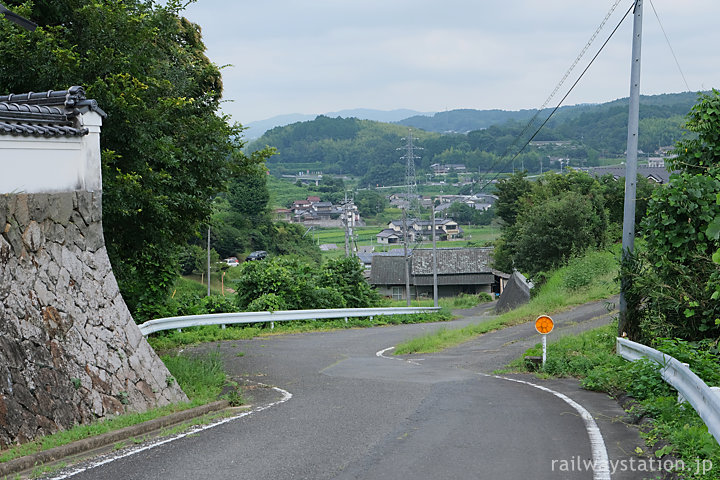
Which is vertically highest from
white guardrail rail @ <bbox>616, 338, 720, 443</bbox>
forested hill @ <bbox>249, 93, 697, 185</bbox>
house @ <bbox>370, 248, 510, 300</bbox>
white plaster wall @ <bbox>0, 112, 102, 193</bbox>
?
forested hill @ <bbox>249, 93, 697, 185</bbox>

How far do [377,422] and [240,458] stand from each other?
2.11m

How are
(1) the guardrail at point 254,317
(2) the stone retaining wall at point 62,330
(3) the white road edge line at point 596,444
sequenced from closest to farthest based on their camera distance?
(3) the white road edge line at point 596,444 < (2) the stone retaining wall at point 62,330 < (1) the guardrail at point 254,317

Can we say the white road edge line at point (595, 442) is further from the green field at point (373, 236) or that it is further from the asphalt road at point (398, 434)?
the green field at point (373, 236)

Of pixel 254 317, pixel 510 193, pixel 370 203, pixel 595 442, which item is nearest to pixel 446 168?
pixel 370 203

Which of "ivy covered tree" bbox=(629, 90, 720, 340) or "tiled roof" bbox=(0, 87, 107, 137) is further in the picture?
"ivy covered tree" bbox=(629, 90, 720, 340)

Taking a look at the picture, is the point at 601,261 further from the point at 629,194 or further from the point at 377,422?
the point at 377,422

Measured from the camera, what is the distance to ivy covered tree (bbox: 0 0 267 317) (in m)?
12.2

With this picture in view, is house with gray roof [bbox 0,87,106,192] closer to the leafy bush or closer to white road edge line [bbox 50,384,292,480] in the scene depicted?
white road edge line [bbox 50,384,292,480]

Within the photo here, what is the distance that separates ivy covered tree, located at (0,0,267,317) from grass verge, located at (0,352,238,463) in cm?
299

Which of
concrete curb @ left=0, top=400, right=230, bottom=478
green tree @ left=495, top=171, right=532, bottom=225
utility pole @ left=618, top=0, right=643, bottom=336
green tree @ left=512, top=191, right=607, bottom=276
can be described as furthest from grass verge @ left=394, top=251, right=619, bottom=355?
green tree @ left=495, top=171, right=532, bottom=225

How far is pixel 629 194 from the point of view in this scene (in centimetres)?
1305

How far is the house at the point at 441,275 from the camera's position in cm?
7025

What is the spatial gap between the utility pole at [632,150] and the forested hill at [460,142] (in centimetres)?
6302

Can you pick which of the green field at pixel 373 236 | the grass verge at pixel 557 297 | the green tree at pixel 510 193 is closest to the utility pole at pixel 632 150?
the grass verge at pixel 557 297
